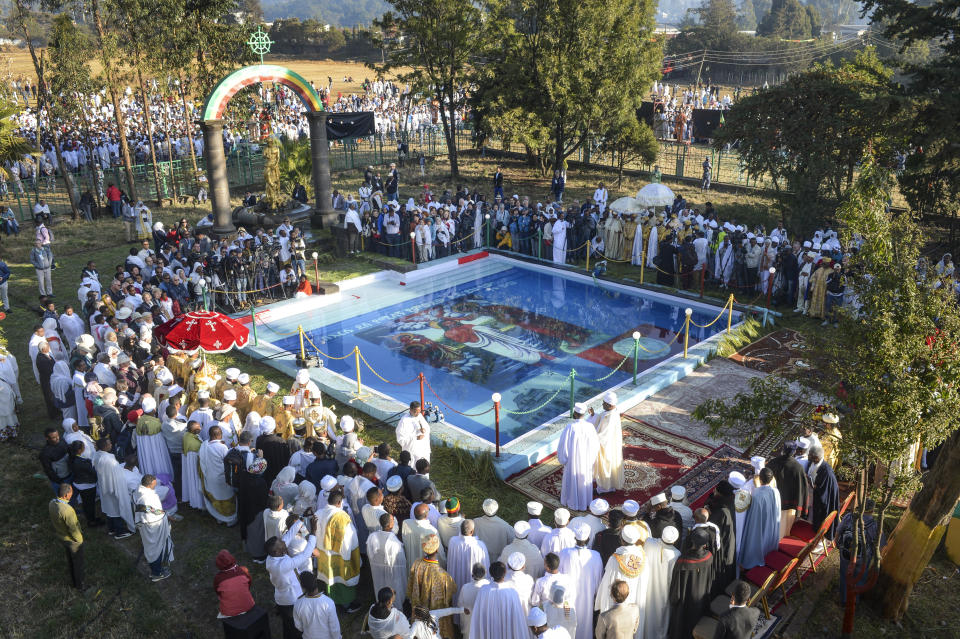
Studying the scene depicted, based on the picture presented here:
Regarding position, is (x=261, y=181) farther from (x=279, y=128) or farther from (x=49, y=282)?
(x=49, y=282)

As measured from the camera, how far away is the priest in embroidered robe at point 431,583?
22.4 feet

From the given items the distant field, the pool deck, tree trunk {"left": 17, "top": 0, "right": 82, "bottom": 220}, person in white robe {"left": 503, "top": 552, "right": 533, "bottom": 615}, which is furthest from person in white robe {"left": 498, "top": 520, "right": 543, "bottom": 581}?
the distant field

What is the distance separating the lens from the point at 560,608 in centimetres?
632

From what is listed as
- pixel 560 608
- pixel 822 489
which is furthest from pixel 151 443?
pixel 822 489

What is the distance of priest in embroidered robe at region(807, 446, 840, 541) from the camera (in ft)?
27.9

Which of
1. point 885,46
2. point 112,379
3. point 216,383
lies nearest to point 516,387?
point 216,383

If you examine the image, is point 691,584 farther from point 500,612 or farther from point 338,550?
point 338,550

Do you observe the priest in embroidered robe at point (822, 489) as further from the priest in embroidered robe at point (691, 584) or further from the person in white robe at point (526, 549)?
the person in white robe at point (526, 549)

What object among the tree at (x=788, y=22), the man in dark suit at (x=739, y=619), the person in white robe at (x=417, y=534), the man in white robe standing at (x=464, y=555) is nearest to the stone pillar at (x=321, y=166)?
the person in white robe at (x=417, y=534)

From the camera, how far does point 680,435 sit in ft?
37.0

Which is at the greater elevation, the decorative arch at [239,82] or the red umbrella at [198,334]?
the decorative arch at [239,82]

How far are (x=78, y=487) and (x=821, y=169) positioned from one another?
1791cm

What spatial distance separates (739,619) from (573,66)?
2109 cm

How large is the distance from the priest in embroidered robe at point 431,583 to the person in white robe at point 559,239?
1322 centimetres
